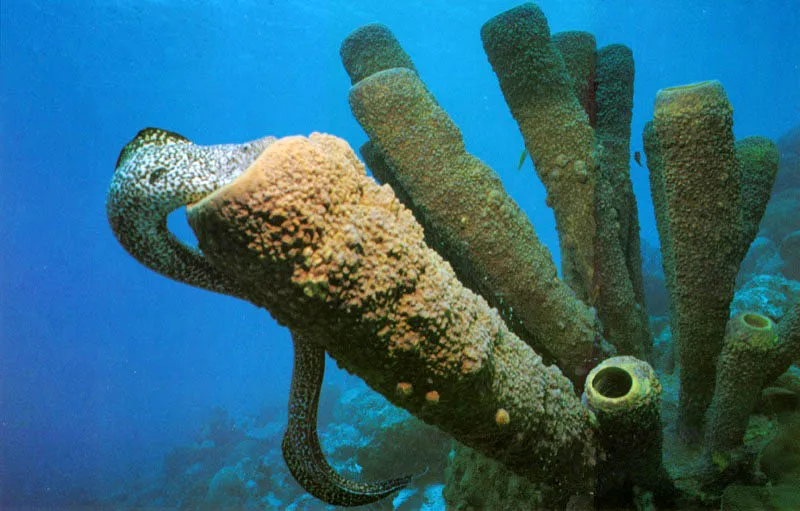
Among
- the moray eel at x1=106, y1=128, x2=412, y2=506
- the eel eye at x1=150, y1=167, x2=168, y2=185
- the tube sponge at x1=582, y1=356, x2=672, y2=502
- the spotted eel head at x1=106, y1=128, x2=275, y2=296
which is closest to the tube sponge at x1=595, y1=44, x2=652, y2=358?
the tube sponge at x1=582, y1=356, x2=672, y2=502

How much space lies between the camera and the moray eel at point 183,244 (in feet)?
3.91

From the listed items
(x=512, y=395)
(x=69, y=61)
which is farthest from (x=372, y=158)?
(x=69, y=61)

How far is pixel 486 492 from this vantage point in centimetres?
239

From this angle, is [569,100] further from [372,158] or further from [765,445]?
[765,445]

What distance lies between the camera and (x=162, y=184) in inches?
47.2

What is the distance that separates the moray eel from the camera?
1190 mm

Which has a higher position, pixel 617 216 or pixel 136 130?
pixel 136 130

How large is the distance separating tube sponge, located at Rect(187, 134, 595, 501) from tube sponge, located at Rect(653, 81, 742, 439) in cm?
121

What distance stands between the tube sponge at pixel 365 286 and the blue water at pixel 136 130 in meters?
19.0

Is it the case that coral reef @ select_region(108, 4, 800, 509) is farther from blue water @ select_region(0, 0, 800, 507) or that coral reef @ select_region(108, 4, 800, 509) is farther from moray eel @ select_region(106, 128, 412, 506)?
blue water @ select_region(0, 0, 800, 507)

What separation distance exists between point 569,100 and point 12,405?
43684mm

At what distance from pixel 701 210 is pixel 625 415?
108 centimetres

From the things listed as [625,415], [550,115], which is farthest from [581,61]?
[625,415]

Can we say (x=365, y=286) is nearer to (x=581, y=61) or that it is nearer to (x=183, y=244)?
(x=183, y=244)
